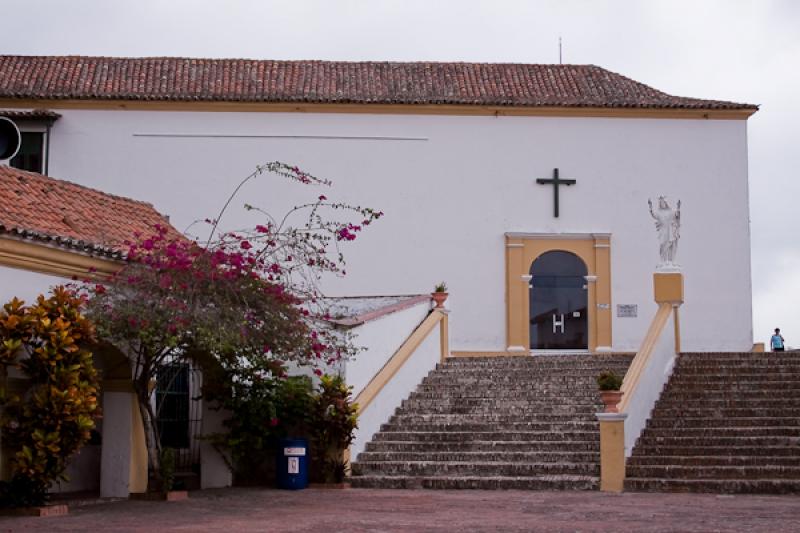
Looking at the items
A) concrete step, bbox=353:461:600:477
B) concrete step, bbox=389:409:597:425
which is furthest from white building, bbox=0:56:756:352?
concrete step, bbox=353:461:600:477

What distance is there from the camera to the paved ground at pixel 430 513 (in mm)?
11727

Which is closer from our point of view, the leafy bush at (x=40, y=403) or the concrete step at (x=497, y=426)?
the leafy bush at (x=40, y=403)

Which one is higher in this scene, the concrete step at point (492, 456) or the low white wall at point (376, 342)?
the low white wall at point (376, 342)

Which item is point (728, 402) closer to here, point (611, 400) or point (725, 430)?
point (725, 430)

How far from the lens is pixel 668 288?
21422mm

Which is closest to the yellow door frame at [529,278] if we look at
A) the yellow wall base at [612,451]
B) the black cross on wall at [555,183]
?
the black cross on wall at [555,183]

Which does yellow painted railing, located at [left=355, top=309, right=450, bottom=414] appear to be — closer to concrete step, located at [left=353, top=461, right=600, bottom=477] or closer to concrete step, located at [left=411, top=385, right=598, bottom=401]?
concrete step, located at [left=411, top=385, right=598, bottom=401]

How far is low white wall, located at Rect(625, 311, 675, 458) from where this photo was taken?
17.3m

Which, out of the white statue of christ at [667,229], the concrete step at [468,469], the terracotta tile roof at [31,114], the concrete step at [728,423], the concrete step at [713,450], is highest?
the terracotta tile roof at [31,114]

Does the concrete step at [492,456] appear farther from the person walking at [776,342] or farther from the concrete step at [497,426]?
the person walking at [776,342]

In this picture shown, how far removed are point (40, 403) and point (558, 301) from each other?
17040mm

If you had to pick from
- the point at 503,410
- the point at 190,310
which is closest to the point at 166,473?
the point at 190,310

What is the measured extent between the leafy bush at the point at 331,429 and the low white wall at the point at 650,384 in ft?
11.9

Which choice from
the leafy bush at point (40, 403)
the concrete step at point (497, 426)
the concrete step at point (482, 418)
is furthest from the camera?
the concrete step at point (482, 418)
